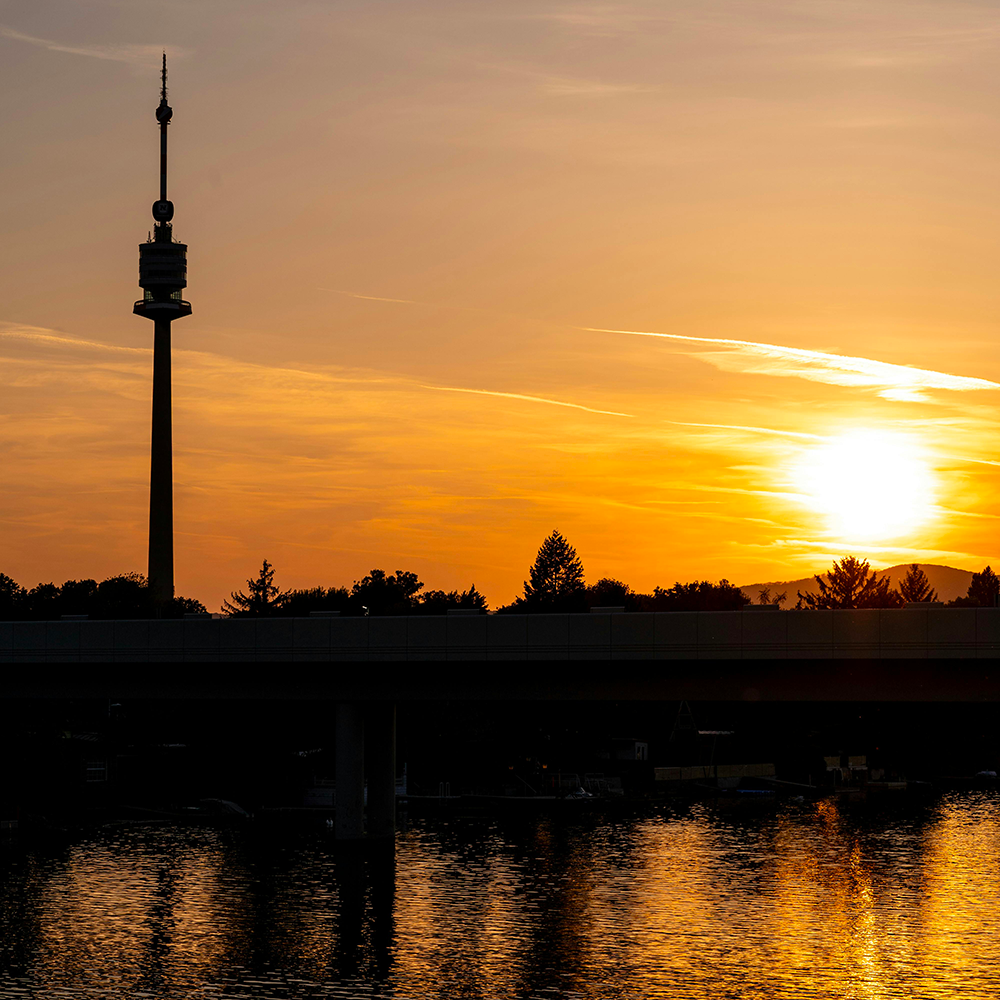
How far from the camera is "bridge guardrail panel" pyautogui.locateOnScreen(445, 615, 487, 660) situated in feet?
277

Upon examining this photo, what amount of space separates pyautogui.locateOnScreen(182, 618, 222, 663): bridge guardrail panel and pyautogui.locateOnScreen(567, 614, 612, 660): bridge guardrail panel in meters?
22.7

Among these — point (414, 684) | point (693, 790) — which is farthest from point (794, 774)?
point (414, 684)

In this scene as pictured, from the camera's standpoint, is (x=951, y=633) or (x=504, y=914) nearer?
(x=504, y=914)

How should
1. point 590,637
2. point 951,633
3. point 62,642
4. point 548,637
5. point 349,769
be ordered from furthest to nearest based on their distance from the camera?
point 349,769
point 62,642
point 548,637
point 590,637
point 951,633

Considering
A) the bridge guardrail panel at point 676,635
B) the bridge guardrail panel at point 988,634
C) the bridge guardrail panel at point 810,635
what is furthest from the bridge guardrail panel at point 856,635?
the bridge guardrail panel at point 676,635

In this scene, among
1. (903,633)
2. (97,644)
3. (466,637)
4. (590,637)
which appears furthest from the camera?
(97,644)

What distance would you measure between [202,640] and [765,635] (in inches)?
1360

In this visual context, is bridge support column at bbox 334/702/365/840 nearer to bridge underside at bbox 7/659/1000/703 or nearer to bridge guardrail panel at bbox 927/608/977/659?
bridge underside at bbox 7/659/1000/703

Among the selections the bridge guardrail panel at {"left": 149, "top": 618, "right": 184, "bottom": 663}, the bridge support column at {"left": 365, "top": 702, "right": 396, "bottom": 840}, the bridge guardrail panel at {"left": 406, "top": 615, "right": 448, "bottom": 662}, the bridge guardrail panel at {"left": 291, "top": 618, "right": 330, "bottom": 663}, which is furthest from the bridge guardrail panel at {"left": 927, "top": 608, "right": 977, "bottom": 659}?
the bridge guardrail panel at {"left": 149, "top": 618, "right": 184, "bottom": 663}

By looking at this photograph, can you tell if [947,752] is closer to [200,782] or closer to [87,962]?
[200,782]

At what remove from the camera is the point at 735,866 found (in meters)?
93.7

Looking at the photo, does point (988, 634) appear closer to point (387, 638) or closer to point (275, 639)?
point (387, 638)

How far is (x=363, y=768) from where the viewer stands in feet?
321

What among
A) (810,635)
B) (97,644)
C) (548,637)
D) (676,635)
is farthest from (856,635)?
(97,644)
